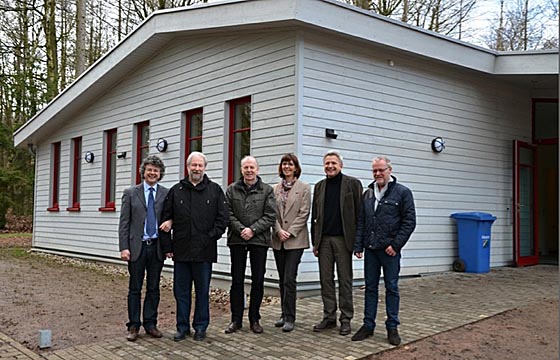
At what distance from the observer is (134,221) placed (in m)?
5.35

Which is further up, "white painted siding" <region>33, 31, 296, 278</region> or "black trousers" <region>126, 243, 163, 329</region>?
"white painted siding" <region>33, 31, 296, 278</region>

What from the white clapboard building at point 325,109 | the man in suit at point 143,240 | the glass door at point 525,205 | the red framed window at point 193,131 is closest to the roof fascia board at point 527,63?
the white clapboard building at point 325,109

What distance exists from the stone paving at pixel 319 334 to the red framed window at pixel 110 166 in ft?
20.9

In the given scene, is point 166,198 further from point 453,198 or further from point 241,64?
point 453,198

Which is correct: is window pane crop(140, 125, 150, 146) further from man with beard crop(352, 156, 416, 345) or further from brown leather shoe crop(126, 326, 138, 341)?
man with beard crop(352, 156, 416, 345)

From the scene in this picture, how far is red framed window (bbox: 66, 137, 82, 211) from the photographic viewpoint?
1345cm

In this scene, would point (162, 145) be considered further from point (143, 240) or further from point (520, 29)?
point (520, 29)

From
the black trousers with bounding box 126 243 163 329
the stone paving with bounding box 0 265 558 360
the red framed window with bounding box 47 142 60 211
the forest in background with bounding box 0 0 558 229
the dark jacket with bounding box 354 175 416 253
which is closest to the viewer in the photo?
the stone paving with bounding box 0 265 558 360

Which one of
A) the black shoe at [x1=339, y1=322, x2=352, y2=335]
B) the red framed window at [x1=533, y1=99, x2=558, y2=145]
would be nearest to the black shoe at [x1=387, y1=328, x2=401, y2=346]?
the black shoe at [x1=339, y1=322, x2=352, y2=335]

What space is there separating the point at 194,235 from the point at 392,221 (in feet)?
6.02

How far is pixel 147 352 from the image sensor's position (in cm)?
499

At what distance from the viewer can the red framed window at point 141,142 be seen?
1098cm

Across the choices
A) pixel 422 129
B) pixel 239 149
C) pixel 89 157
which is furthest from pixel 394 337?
pixel 89 157

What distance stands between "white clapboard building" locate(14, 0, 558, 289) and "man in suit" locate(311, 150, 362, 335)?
1.76 m
